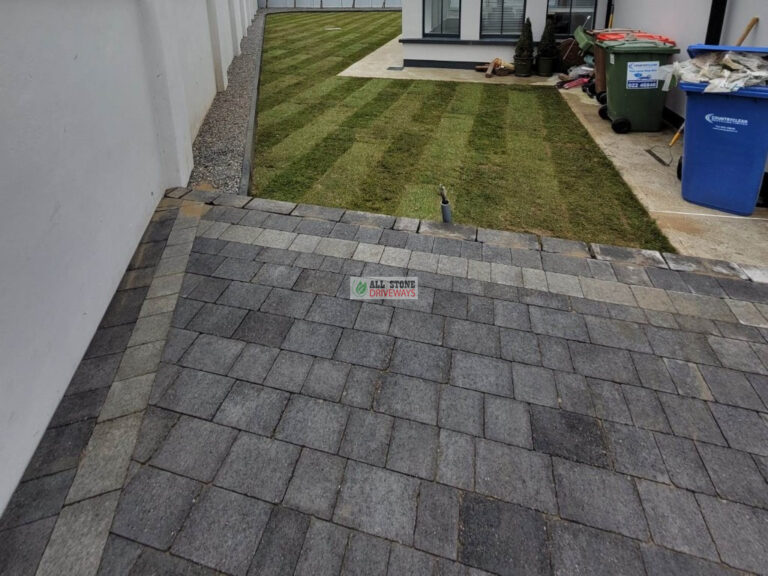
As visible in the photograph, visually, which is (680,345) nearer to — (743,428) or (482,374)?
(743,428)

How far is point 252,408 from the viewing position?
281cm

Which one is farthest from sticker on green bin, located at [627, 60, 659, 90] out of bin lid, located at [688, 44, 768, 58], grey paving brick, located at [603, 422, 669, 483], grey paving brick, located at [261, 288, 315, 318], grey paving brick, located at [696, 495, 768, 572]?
grey paving brick, located at [696, 495, 768, 572]

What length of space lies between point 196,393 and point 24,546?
1.04 m

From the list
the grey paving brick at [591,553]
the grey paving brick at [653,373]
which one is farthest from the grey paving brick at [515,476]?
the grey paving brick at [653,373]

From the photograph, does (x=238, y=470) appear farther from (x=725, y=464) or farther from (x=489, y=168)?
(x=489, y=168)

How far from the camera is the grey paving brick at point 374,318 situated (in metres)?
3.49

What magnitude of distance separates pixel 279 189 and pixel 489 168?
9.72 ft

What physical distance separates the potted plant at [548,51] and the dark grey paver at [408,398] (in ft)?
39.6

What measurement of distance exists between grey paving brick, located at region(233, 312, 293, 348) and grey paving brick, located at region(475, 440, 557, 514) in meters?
1.56

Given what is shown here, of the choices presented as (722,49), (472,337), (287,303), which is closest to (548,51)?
(722,49)

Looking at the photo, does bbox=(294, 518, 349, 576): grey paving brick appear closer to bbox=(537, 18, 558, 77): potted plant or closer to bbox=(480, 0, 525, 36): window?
bbox=(537, 18, 558, 77): potted plant

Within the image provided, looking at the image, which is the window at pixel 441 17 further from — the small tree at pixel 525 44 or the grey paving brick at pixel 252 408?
the grey paving brick at pixel 252 408

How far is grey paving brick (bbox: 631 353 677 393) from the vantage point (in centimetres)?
300

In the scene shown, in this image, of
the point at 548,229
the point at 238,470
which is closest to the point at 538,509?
the point at 238,470
